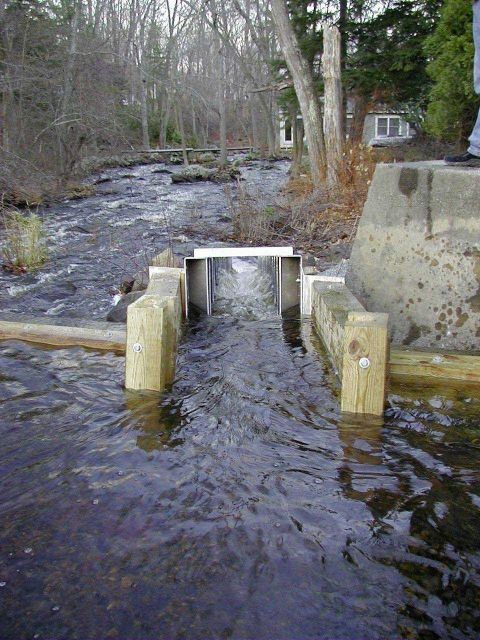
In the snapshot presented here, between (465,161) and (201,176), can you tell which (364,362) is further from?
(201,176)

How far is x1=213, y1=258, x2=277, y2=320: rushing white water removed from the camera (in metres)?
7.95

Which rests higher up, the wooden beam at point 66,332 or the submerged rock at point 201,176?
the submerged rock at point 201,176

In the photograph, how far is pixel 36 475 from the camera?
3.80m

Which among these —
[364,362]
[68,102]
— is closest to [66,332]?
[364,362]

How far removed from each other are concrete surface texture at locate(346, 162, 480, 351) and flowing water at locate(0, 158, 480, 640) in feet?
2.50

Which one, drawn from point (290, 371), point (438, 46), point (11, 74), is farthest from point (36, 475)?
point (11, 74)

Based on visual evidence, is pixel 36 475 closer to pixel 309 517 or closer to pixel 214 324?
pixel 309 517

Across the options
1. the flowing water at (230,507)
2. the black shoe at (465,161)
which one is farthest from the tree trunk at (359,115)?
the flowing water at (230,507)

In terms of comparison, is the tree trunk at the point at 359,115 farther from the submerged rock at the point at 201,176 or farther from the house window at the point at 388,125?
the house window at the point at 388,125

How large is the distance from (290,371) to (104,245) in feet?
26.5

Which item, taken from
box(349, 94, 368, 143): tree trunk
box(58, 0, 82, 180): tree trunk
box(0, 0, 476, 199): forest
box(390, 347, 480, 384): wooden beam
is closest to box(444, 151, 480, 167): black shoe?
box(390, 347, 480, 384): wooden beam

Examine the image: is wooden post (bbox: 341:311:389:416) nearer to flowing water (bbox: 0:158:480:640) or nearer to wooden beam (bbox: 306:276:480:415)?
wooden beam (bbox: 306:276:480:415)

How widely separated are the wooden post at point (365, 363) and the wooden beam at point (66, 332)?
217cm

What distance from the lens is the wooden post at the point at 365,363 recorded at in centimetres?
422
